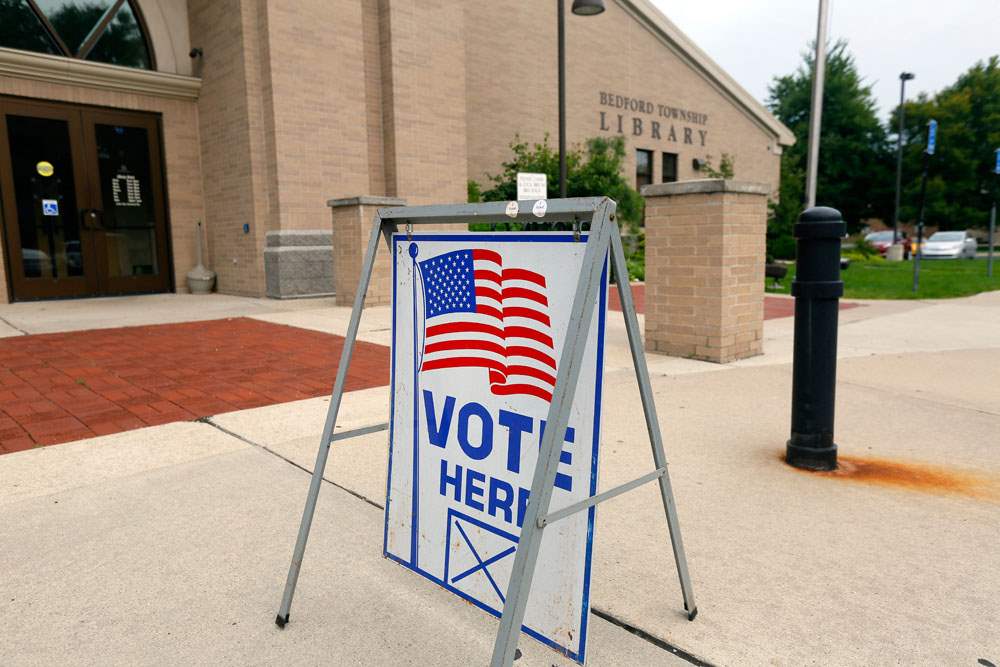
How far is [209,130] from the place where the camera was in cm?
1476

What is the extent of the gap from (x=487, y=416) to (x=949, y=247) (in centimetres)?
3725

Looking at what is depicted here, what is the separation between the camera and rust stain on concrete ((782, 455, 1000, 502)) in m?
3.50

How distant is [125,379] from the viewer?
627 cm

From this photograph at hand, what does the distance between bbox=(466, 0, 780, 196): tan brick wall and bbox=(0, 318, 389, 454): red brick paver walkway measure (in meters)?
12.3

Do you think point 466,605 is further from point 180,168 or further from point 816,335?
point 180,168

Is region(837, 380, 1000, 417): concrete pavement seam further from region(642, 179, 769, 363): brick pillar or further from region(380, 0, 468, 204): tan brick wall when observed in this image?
region(380, 0, 468, 204): tan brick wall

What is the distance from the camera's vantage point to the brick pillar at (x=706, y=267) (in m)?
6.61

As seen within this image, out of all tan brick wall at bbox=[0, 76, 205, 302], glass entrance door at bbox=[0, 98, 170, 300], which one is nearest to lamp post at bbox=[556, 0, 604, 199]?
tan brick wall at bbox=[0, 76, 205, 302]

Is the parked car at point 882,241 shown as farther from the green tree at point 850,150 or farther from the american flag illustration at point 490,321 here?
the american flag illustration at point 490,321

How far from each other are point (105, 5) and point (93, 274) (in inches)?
208

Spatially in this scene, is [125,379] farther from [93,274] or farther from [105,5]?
[105,5]

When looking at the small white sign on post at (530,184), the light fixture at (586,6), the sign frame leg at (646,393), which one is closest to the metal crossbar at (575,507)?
the sign frame leg at (646,393)

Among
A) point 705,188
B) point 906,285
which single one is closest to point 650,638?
point 705,188

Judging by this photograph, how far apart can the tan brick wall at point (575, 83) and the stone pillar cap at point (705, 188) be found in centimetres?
1303
